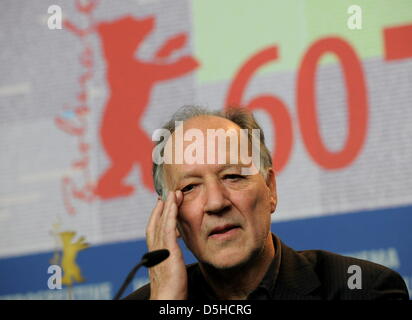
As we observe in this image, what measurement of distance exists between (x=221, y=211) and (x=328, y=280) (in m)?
0.33

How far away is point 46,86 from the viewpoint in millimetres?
2533

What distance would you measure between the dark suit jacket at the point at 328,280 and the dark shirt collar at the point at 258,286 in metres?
0.01

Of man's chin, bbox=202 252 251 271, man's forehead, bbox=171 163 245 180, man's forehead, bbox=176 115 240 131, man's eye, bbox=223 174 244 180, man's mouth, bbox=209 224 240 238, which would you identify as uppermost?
man's forehead, bbox=176 115 240 131

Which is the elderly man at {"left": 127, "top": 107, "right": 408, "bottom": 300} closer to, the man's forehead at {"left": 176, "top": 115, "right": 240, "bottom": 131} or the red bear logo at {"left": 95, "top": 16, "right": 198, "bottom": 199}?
the man's forehead at {"left": 176, "top": 115, "right": 240, "bottom": 131}

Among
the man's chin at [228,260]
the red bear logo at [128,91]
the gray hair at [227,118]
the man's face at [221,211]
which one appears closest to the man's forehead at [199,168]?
the man's face at [221,211]

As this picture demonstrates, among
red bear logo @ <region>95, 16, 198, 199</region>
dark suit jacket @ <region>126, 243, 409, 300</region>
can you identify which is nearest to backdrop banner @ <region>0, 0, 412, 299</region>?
red bear logo @ <region>95, 16, 198, 199</region>

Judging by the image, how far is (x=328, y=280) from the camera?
5.28ft

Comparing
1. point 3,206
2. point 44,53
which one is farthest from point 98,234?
point 44,53

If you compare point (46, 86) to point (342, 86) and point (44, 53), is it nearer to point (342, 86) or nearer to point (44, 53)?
point (44, 53)

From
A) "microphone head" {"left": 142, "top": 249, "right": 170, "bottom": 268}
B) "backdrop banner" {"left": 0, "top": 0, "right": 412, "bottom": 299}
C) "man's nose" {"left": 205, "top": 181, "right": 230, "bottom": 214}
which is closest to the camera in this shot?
"microphone head" {"left": 142, "top": 249, "right": 170, "bottom": 268}

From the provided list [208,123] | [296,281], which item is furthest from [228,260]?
[208,123]

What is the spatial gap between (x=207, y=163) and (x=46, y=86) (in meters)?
1.19

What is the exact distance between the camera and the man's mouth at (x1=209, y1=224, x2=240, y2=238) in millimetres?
1544

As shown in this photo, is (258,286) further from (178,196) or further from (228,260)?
(178,196)
